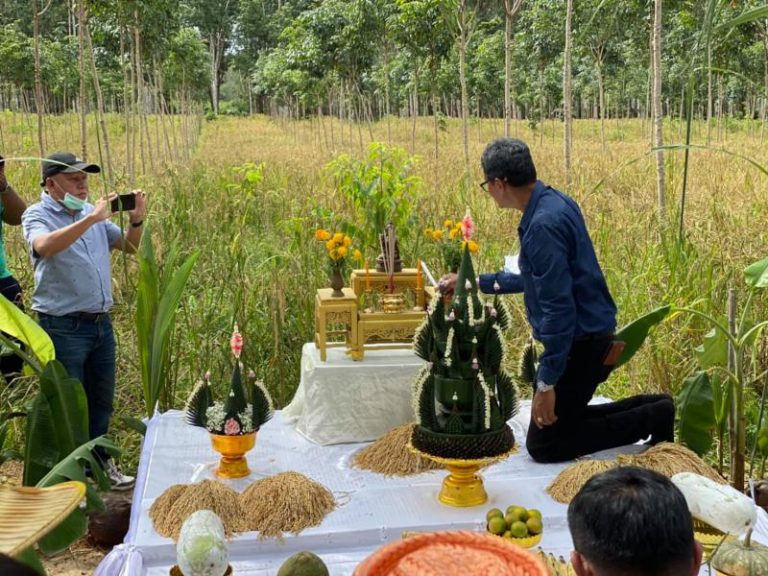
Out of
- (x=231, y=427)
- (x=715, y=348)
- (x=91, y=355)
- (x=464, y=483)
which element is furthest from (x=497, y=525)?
(x=91, y=355)

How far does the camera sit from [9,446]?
368 cm

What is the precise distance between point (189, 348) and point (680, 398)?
8.22 ft

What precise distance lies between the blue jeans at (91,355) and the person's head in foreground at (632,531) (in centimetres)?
251

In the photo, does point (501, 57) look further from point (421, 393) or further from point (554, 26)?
point (421, 393)

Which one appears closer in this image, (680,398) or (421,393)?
(421,393)

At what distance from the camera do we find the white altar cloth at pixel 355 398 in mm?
3314

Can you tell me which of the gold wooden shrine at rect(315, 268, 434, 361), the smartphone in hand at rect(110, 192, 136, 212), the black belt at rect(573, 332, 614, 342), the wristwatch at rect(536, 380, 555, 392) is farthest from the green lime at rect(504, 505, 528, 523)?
the smartphone in hand at rect(110, 192, 136, 212)

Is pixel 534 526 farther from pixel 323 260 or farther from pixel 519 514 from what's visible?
pixel 323 260

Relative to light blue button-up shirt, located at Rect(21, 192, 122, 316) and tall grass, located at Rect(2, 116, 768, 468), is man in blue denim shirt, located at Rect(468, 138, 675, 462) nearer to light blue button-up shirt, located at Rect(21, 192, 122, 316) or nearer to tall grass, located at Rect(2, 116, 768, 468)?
tall grass, located at Rect(2, 116, 768, 468)

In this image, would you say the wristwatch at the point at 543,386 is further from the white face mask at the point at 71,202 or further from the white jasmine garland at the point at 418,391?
the white face mask at the point at 71,202

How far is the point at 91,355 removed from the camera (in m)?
3.39

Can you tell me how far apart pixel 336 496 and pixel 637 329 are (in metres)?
1.35

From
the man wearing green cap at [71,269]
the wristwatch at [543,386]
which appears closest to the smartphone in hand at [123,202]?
the man wearing green cap at [71,269]

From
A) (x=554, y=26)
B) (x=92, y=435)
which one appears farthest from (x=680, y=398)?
(x=554, y=26)
